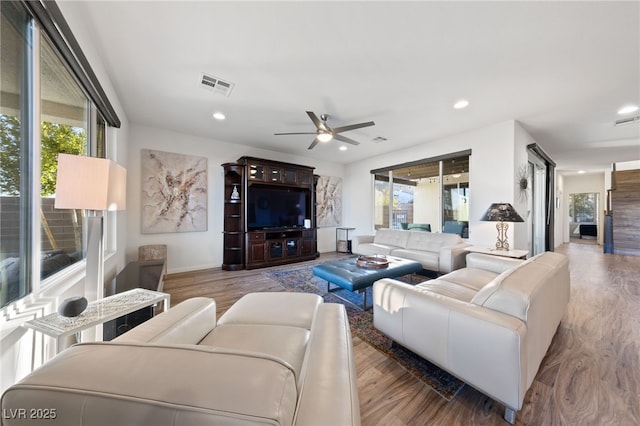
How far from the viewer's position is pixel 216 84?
2660 millimetres

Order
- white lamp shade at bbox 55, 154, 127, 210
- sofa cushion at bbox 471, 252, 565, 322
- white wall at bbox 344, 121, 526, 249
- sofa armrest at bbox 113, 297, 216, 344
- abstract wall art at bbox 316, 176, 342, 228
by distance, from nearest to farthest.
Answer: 1. sofa armrest at bbox 113, 297, 216, 344
2. white lamp shade at bbox 55, 154, 127, 210
3. sofa cushion at bbox 471, 252, 565, 322
4. white wall at bbox 344, 121, 526, 249
5. abstract wall art at bbox 316, 176, 342, 228

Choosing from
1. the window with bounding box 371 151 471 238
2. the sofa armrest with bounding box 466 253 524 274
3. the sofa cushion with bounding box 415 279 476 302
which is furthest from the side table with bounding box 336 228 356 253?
the sofa cushion with bounding box 415 279 476 302

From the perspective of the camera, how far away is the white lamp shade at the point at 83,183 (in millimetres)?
1110

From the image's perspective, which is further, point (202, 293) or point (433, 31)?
point (202, 293)

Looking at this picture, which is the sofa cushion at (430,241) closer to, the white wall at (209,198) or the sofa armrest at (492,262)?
the sofa armrest at (492,262)

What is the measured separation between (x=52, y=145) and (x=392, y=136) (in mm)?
4393

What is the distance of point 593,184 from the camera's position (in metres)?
8.11

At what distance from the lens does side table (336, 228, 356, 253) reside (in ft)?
20.7

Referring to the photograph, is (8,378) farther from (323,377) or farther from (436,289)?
(436,289)

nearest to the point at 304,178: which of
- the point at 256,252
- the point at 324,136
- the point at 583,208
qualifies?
the point at 256,252

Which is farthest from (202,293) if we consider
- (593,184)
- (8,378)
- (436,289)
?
(593,184)

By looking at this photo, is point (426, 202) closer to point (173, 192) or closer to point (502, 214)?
point (502, 214)

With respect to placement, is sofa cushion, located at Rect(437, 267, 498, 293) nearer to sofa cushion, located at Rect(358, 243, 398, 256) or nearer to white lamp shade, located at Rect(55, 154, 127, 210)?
sofa cushion, located at Rect(358, 243, 398, 256)

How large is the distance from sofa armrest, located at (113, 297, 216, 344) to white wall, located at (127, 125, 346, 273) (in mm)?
3338
